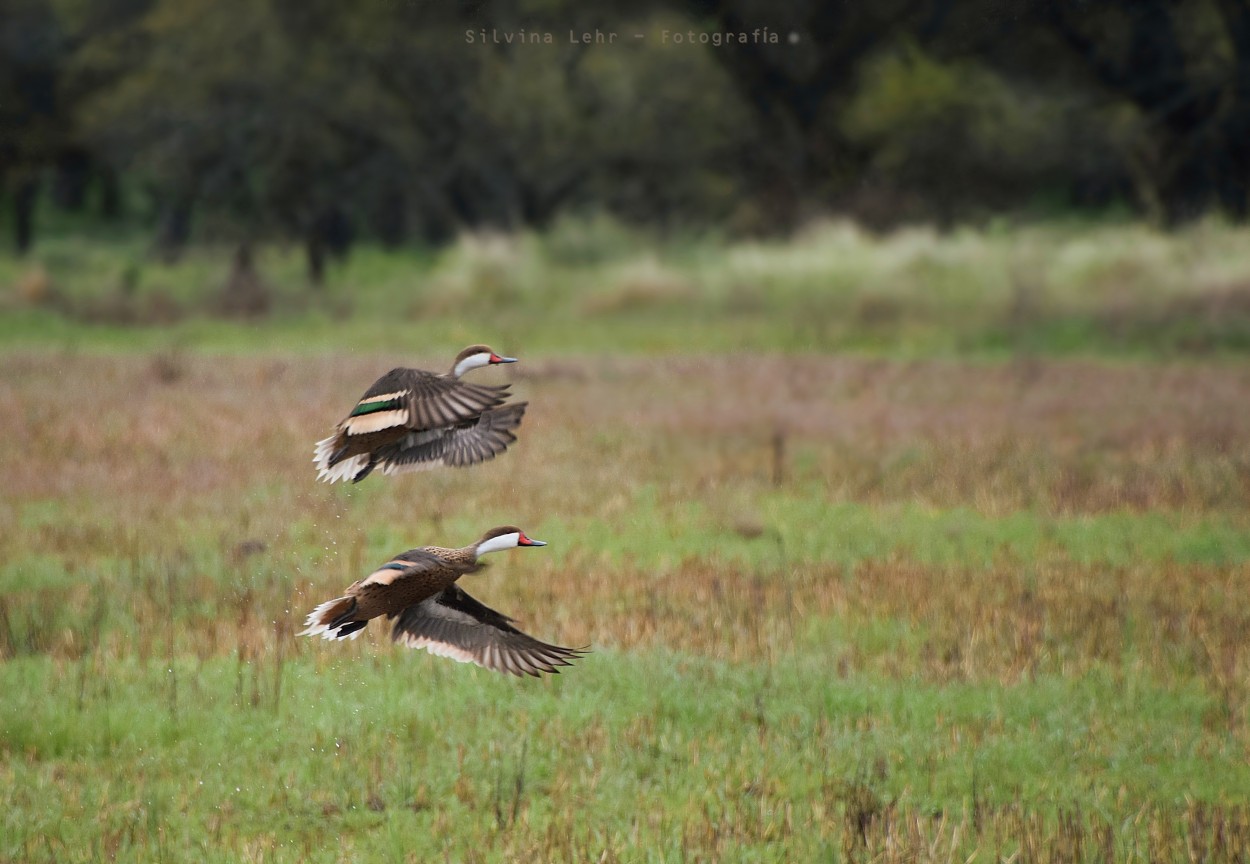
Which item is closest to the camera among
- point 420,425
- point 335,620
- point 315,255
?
point 420,425

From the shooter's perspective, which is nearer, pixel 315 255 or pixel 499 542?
pixel 499 542

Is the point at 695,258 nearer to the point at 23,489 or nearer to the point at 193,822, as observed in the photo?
the point at 23,489

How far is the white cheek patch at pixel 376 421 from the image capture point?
382 cm

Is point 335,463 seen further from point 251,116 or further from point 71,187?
point 71,187

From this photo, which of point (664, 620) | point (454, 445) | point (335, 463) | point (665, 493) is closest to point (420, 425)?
point (335, 463)

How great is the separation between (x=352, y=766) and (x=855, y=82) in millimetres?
41096

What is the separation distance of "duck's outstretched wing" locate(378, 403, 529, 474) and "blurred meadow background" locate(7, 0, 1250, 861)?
2237mm

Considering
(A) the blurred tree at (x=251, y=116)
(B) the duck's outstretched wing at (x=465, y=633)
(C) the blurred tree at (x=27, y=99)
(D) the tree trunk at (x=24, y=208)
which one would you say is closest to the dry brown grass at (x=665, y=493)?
(B) the duck's outstretched wing at (x=465, y=633)

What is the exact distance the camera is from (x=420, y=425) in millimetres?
3797

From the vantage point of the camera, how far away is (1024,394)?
1875 centimetres

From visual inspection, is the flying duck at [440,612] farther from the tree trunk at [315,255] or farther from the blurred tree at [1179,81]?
the tree trunk at [315,255]

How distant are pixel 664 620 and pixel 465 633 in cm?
447

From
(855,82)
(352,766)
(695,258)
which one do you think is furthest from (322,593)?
(855,82)

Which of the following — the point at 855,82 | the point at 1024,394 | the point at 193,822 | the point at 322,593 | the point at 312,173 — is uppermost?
the point at 855,82
